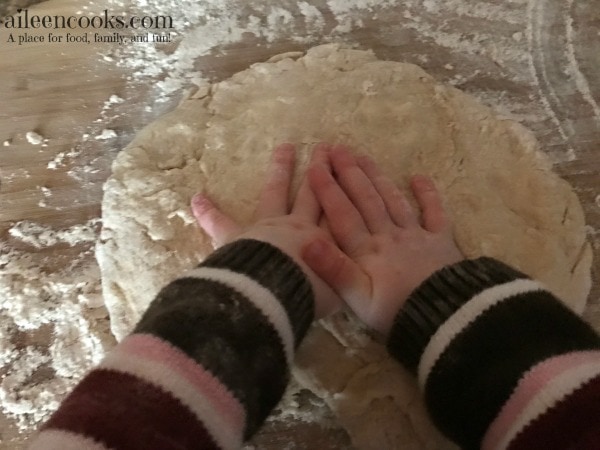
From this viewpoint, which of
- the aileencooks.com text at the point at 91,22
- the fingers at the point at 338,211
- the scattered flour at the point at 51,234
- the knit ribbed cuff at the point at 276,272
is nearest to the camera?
the knit ribbed cuff at the point at 276,272

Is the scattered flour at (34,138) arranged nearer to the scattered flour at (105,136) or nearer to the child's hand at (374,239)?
the scattered flour at (105,136)

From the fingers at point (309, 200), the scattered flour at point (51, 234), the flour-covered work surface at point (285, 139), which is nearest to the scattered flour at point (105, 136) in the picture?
the flour-covered work surface at point (285, 139)

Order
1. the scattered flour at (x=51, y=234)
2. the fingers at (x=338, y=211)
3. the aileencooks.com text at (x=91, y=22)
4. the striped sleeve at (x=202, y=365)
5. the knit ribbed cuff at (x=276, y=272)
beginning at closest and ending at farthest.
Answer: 1. the striped sleeve at (x=202, y=365)
2. the knit ribbed cuff at (x=276, y=272)
3. the fingers at (x=338, y=211)
4. the scattered flour at (x=51, y=234)
5. the aileencooks.com text at (x=91, y=22)

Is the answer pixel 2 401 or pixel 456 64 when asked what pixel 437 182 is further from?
pixel 2 401

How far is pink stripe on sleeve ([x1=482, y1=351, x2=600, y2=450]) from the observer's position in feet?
2.05

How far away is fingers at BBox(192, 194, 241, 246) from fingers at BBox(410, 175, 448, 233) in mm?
285

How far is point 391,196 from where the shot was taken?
35.7 inches

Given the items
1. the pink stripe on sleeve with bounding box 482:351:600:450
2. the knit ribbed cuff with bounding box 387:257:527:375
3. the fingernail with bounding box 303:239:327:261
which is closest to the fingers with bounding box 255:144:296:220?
the fingernail with bounding box 303:239:327:261

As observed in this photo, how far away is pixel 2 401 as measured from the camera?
2.96ft

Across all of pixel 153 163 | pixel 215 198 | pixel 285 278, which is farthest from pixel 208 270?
pixel 153 163

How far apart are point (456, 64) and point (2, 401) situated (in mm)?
1006

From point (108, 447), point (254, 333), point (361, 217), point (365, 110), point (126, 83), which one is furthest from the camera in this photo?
point (126, 83)

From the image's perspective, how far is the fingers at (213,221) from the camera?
0.89 m

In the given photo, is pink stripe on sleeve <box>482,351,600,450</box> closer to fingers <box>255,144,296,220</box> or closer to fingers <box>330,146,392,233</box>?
fingers <box>330,146,392,233</box>
